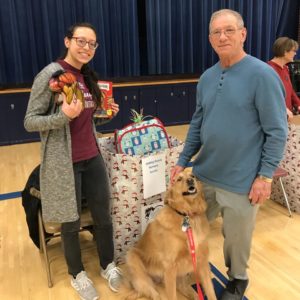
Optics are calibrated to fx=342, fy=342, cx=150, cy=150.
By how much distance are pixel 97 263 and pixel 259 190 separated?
1.32 meters

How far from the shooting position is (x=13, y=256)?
2.46 m

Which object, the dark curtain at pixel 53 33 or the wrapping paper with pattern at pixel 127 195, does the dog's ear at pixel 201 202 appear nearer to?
the wrapping paper with pattern at pixel 127 195

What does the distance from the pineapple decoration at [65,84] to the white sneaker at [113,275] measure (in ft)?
3.62

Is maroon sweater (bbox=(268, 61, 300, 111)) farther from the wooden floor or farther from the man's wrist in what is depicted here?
the man's wrist

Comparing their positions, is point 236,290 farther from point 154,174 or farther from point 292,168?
point 292,168

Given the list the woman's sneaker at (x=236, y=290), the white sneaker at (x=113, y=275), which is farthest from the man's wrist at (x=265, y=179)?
the white sneaker at (x=113, y=275)

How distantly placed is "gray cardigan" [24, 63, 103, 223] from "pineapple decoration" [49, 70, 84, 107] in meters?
0.05

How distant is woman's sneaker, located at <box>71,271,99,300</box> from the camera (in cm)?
199

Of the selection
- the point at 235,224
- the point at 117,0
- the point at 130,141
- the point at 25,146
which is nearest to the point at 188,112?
the point at 117,0

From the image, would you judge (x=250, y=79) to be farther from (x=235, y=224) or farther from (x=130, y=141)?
(x=130, y=141)

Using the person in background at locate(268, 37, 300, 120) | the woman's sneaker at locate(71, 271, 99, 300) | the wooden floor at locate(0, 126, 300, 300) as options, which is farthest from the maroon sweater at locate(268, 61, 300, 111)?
the woman's sneaker at locate(71, 271, 99, 300)

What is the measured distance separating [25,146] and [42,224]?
134 inches

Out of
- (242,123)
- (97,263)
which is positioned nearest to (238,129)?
(242,123)

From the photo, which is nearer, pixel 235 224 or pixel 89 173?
pixel 235 224
